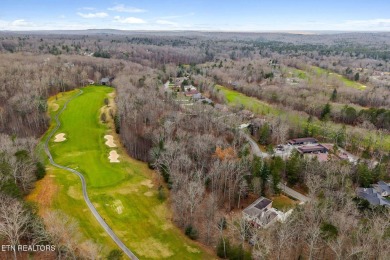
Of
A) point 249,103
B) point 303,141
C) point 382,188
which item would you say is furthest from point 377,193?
point 249,103

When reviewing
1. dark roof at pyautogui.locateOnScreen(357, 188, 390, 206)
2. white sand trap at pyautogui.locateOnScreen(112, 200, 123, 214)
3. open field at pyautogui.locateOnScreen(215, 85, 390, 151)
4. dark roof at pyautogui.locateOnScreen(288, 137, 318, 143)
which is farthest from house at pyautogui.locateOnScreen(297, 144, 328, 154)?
white sand trap at pyautogui.locateOnScreen(112, 200, 123, 214)

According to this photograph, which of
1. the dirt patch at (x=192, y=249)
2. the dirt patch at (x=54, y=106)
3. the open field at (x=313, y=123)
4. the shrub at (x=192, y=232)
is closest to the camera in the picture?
the dirt patch at (x=192, y=249)

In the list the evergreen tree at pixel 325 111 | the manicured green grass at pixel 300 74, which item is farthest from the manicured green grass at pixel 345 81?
the evergreen tree at pixel 325 111

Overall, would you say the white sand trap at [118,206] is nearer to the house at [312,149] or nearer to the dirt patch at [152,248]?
the dirt patch at [152,248]

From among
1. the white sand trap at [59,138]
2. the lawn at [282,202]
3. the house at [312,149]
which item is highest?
the white sand trap at [59,138]

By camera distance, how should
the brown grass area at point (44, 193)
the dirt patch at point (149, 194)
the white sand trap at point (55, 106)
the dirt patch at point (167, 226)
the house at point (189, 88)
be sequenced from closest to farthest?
the dirt patch at point (167, 226) → the brown grass area at point (44, 193) → the dirt patch at point (149, 194) → the white sand trap at point (55, 106) → the house at point (189, 88)

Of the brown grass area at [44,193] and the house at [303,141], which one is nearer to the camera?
the brown grass area at [44,193]

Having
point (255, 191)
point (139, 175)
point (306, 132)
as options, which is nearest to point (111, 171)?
point (139, 175)
